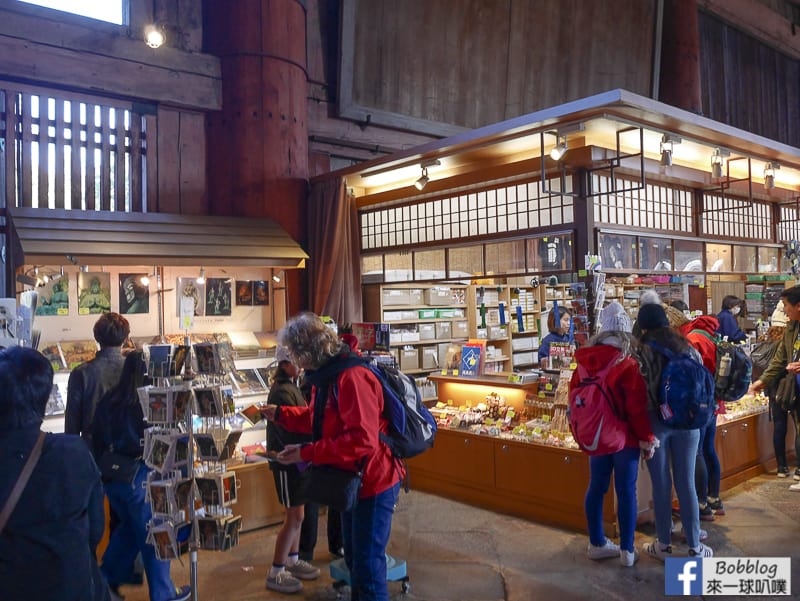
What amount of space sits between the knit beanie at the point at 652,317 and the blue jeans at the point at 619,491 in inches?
33.2

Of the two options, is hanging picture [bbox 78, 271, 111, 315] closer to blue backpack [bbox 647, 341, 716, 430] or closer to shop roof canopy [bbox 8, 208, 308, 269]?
shop roof canopy [bbox 8, 208, 308, 269]

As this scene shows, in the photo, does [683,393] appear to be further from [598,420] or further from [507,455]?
[507,455]

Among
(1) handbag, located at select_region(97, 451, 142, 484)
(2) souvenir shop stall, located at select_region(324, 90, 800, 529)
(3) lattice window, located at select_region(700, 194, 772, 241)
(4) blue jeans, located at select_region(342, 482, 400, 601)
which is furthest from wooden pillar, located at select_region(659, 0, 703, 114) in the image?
(1) handbag, located at select_region(97, 451, 142, 484)

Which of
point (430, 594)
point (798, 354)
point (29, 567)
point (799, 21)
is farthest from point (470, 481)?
point (799, 21)

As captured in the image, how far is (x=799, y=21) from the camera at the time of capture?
49.8 ft

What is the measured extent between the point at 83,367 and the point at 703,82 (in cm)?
1249

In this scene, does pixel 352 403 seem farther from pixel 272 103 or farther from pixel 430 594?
pixel 272 103

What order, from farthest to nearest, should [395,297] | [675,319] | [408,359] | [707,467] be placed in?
[408,359], [395,297], [707,467], [675,319]

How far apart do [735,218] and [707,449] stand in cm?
362

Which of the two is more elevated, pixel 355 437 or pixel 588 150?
pixel 588 150

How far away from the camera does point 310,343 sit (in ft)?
10.6

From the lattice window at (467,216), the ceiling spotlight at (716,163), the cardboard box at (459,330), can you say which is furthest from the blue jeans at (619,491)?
the cardboard box at (459,330)

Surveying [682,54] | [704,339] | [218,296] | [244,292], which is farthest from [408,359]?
[682,54]

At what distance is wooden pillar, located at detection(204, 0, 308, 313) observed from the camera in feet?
24.7
